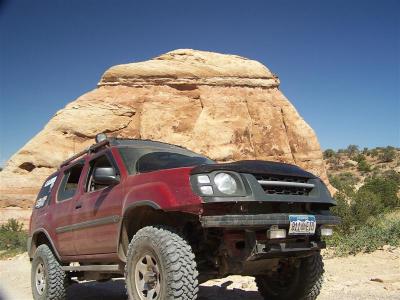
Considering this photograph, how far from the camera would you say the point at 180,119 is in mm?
31797

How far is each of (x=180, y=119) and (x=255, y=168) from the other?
90.6ft

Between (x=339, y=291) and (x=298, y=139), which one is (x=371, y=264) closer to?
(x=339, y=291)

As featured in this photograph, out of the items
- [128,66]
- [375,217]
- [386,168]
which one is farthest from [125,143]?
[386,168]

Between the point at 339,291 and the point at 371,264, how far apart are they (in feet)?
7.63

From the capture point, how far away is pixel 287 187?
450cm

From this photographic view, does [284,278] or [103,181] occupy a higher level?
[103,181]

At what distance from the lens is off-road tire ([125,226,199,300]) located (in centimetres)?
395

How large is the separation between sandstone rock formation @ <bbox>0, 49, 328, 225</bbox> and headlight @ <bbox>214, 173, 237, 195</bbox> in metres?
25.7

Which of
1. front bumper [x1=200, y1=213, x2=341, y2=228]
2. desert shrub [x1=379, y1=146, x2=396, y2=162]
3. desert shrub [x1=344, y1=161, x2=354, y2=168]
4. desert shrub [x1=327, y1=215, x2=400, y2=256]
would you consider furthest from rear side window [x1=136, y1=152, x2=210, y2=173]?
desert shrub [x1=344, y1=161, x2=354, y2=168]

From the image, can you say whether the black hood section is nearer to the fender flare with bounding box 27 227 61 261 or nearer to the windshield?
the windshield

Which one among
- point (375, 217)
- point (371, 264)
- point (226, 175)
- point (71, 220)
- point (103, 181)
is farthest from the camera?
point (375, 217)

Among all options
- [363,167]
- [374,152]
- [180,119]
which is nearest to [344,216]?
[180,119]

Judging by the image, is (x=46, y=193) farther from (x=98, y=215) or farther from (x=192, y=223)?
(x=192, y=223)

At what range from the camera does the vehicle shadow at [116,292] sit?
6375mm
